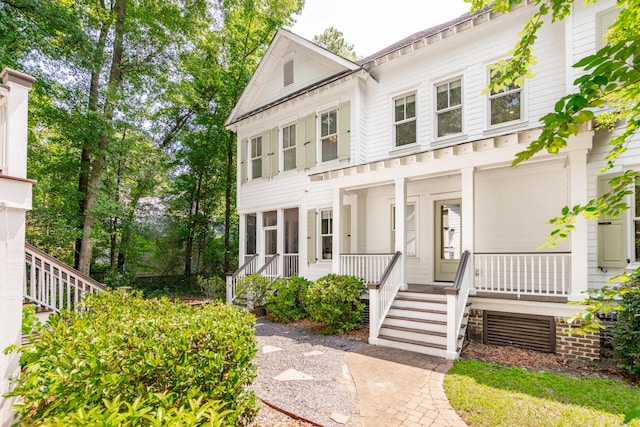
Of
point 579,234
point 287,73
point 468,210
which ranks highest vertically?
point 287,73

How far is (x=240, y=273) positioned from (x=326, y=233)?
11.5 ft

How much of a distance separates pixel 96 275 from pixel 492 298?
15104 mm

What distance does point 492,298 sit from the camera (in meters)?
6.40

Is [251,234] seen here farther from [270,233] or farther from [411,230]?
[411,230]

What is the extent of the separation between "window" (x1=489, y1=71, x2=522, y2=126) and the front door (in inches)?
96.3

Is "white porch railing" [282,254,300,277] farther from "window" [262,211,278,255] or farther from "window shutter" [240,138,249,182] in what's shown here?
"window shutter" [240,138,249,182]

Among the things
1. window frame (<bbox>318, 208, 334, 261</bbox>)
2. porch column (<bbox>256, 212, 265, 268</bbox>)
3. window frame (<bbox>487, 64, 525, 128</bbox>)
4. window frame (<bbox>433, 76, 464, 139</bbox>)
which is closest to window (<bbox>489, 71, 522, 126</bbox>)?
window frame (<bbox>487, 64, 525, 128</bbox>)

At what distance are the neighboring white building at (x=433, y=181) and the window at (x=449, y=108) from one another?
3cm

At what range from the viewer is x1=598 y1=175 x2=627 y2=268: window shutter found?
6.03 meters

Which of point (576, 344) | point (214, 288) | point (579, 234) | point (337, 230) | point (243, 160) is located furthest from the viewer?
point (214, 288)

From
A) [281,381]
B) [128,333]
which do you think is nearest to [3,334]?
[128,333]

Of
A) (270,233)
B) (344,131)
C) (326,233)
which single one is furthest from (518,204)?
(270,233)

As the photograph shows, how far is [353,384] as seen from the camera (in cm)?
463

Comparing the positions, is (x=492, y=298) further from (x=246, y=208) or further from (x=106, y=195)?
(x=106, y=195)
